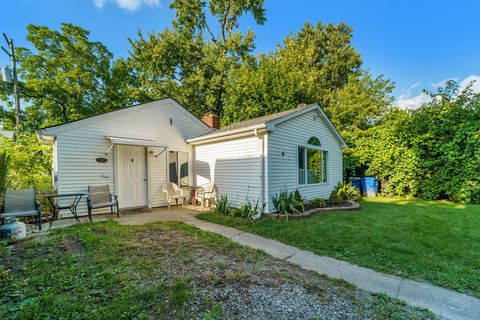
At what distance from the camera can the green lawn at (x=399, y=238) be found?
3412mm

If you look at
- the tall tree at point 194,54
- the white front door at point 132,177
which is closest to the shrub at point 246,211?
the white front door at point 132,177

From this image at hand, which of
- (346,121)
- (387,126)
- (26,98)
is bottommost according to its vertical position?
(387,126)

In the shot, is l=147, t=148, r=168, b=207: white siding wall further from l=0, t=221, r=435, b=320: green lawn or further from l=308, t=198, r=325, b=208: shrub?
l=308, t=198, r=325, b=208: shrub

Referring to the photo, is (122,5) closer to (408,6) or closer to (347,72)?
(408,6)

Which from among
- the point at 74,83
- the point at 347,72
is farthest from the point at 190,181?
the point at 347,72

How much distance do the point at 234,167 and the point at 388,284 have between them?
5616 mm

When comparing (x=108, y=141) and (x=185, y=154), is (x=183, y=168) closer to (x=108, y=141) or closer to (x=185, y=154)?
(x=185, y=154)

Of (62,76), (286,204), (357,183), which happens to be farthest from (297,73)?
(62,76)

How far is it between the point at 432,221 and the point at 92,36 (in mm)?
23510

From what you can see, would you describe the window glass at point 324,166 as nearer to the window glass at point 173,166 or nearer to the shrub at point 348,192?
the shrub at point 348,192

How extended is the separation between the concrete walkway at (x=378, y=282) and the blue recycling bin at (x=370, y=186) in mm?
9222

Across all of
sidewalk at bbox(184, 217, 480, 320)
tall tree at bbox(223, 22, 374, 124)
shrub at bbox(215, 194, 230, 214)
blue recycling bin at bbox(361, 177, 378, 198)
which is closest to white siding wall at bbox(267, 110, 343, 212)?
shrub at bbox(215, 194, 230, 214)

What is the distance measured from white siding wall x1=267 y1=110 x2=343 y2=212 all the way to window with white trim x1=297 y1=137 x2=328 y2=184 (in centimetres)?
22

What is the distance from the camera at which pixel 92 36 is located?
1727cm
